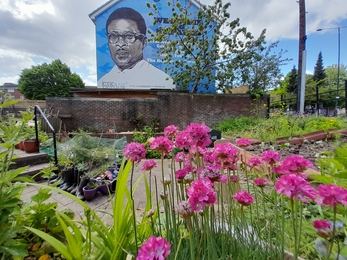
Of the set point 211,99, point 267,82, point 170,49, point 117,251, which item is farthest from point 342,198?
point 267,82

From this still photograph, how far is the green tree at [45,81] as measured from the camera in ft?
62.2

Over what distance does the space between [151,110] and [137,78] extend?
13.8 ft

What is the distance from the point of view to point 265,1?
350 inches

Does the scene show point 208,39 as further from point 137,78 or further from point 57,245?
point 57,245

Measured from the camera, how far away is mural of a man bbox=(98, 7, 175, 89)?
10.4 metres

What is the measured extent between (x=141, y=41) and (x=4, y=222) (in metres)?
11.3

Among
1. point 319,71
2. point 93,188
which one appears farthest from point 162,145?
point 319,71

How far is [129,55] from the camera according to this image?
417 inches

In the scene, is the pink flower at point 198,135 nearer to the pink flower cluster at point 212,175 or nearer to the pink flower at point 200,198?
the pink flower cluster at point 212,175

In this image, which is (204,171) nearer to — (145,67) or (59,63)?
(145,67)

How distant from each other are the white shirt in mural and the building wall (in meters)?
3.49

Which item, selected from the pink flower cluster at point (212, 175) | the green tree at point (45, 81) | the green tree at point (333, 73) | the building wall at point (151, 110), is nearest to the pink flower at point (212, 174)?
the pink flower cluster at point (212, 175)

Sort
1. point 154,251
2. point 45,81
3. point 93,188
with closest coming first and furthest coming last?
point 154,251, point 93,188, point 45,81

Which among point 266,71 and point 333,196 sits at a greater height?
point 266,71
